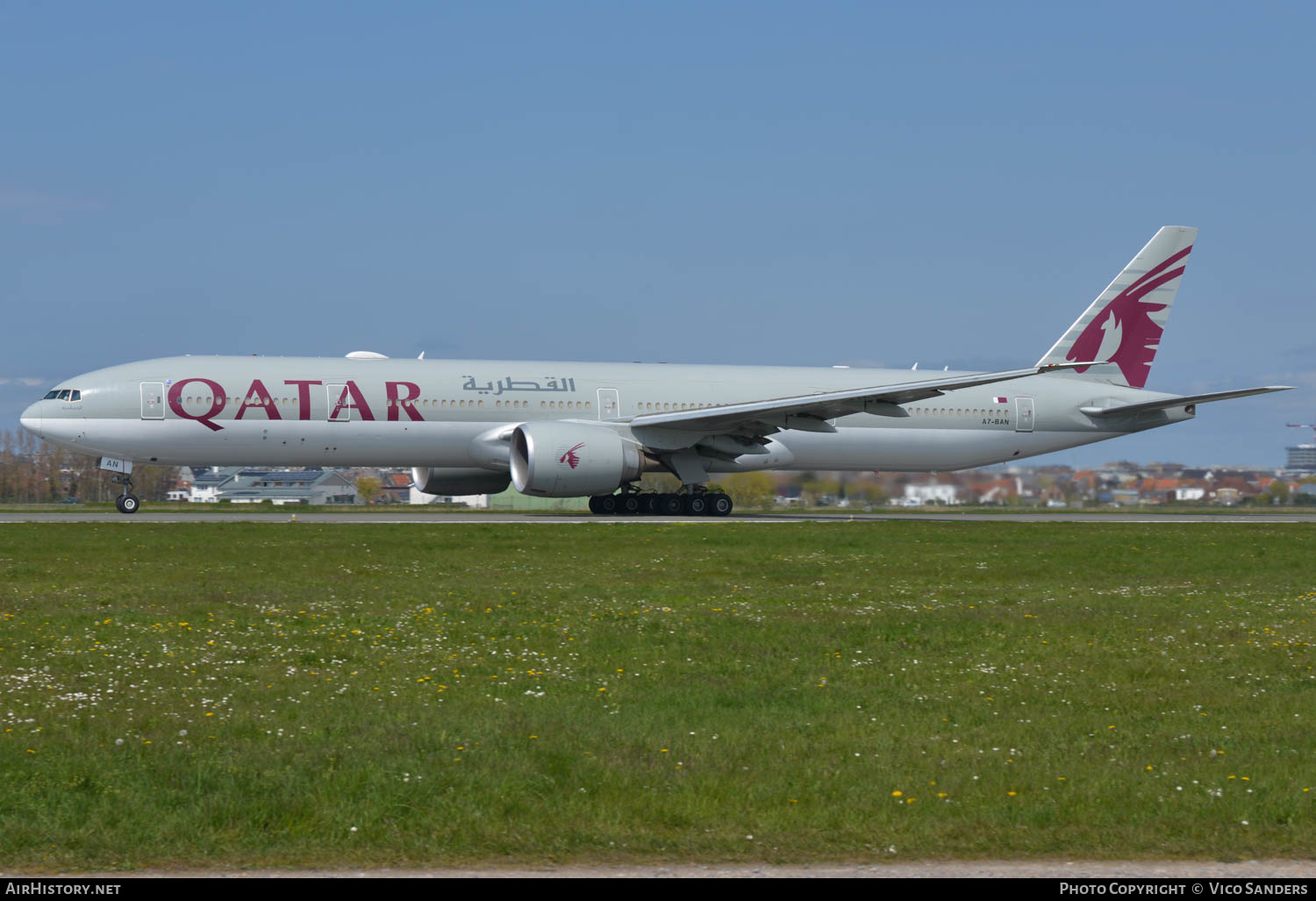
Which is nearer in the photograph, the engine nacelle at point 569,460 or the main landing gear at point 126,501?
the engine nacelle at point 569,460

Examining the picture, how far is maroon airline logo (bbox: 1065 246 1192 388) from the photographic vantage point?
41344mm

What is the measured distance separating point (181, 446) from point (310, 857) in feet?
93.2

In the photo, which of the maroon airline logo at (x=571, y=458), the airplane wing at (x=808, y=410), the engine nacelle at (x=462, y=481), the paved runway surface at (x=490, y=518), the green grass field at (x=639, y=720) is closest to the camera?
the green grass field at (x=639, y=720)

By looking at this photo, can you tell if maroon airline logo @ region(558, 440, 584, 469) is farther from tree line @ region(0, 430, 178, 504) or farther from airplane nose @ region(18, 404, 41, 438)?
tree line @ region(0, 430, 178, 504)

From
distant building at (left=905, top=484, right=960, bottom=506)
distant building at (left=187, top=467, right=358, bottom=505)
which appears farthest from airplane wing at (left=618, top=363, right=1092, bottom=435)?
distant building at (left=187, top=467, right=358, bottom=505)

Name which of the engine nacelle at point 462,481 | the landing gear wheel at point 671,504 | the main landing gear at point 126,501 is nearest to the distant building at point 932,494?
the landing gear wheel at point 671,504

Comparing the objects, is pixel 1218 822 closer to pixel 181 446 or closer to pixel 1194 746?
pixel 1194 746

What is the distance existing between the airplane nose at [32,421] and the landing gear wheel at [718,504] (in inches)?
677

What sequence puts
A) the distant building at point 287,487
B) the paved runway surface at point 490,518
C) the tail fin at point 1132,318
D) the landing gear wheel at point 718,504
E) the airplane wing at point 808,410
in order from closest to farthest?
the paved runway surface at point 490,518 < the airplane wing at point 808,410 < the landing gear wheel at point 718,504 < the tail fin at point 1132,318 < the distant building at point 287,487

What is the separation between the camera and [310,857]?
6.00 meters

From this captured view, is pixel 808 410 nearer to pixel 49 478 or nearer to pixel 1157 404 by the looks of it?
pixel 1157 404

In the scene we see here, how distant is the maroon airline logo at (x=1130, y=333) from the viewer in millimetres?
41344

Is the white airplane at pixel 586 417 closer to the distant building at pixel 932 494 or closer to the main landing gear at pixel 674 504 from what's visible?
the main landing gear at pixel 674 504

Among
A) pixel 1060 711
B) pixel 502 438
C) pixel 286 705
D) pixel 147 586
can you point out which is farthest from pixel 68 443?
pixel 1060 711
